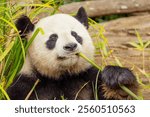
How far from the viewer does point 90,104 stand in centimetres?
407

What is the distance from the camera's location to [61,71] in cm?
441

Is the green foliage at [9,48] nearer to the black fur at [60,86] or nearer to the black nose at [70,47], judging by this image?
the black fur at [60,86]

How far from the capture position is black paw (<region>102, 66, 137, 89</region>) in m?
4.20

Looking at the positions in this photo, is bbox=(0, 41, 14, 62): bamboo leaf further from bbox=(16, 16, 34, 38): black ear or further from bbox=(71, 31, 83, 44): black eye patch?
bbox=(71, 31, 83, 44): black eye patch

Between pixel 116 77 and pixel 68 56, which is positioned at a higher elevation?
pixel 68 56

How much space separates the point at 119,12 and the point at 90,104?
13.4 feet

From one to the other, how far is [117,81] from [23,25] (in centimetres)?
98

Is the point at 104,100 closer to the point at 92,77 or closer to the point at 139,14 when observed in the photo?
the point at 92,77

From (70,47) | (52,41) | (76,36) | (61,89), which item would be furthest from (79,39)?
(61,89)

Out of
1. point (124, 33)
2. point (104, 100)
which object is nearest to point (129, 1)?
point (124, 33)

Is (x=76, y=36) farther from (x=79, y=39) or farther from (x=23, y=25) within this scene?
(x=23, y=25)

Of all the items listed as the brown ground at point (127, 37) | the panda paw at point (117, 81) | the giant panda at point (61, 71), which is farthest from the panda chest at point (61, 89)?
the brown ground at point (127, 37)

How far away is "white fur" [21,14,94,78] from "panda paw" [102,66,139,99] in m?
0.25

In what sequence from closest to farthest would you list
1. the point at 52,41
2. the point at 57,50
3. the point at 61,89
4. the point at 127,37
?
the point at 57,50
the point at 52,41
the point at 61,89
the point at 127,37
